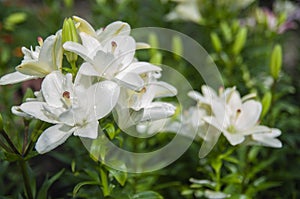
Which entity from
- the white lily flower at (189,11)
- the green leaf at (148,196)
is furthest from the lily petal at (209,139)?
the white lily flower at (189,11)

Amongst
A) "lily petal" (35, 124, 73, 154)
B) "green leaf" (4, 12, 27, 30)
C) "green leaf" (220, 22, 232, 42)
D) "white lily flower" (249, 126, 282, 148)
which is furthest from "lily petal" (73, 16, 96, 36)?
"green leaf" (4, 12, 27, 30)

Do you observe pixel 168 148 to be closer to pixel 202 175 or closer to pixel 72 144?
pixel 202 175

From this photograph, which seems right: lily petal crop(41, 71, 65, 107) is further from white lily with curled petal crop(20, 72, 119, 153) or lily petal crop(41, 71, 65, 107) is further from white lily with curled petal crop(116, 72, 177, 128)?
white lily with curled petal crop(116, 72, 177, 128)

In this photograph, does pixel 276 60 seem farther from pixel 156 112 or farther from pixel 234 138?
pixel 156 112

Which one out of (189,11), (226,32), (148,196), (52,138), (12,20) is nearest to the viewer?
(52,138)

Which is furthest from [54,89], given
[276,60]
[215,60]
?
[215,60]

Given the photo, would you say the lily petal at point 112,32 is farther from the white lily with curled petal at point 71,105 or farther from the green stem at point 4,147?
the green stem at point 4,147
